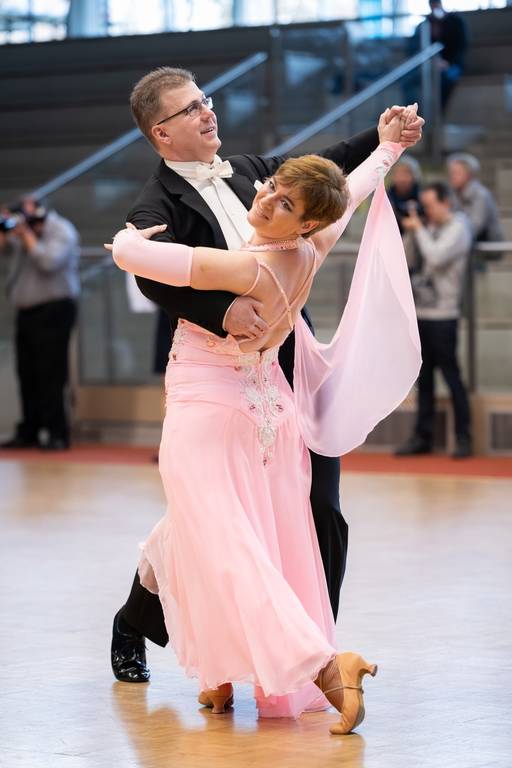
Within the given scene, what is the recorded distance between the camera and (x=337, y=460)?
14.5 feet

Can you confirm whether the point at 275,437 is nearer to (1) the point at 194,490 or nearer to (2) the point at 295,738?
(1) the point at 194,490

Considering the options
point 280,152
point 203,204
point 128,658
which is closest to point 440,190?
point 280,152

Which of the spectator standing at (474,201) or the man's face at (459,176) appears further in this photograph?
the man's face at (459,176)

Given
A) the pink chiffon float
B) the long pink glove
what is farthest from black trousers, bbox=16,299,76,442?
the long pink glove

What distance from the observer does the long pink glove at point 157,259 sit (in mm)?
3918

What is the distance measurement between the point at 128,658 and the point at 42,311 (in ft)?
24.5

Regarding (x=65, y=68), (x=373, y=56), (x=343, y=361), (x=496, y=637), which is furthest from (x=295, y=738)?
(x=65, y=68)

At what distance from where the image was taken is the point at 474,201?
11422 millimetres

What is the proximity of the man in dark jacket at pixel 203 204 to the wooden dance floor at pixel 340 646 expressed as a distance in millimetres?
500

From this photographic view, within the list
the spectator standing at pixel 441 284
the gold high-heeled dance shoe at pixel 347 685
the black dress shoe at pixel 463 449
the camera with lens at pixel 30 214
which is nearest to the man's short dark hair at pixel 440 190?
the spectator standing at pixel 441 284

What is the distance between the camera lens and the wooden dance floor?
3873mm

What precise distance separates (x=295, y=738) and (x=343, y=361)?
3.50 feet

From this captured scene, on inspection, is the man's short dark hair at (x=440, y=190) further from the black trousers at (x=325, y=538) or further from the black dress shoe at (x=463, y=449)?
the black trousers at (x=325, y=538)

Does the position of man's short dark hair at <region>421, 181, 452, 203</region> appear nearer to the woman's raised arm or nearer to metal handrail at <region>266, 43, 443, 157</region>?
metal handrail at <region>266, 43, 443, 157</region>
